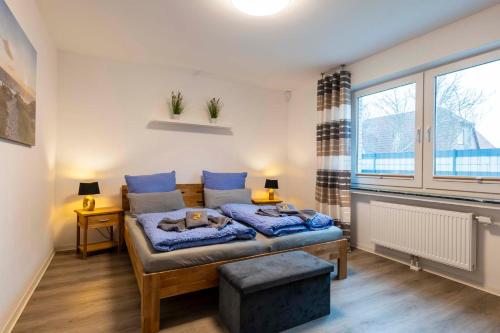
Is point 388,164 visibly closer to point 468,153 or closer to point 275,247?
point 468,153

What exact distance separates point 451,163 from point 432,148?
23 centimetres

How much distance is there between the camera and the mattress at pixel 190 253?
1795 mm

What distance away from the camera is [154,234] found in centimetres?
206

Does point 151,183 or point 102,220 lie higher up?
point 151,183

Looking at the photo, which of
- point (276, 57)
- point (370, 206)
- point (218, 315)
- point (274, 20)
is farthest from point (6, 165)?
point (370, 206)

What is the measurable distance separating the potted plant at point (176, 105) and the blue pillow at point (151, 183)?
0.87m

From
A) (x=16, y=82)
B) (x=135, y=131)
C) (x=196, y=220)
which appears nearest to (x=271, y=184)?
(x=196, y=220)

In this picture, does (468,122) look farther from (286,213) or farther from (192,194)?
(192,194)

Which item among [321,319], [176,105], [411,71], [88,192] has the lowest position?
[321,319]

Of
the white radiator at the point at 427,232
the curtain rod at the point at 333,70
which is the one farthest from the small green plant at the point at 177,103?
the white radiator at the point at 427,232

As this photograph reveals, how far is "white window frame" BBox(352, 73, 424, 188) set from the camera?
2877 millimetres

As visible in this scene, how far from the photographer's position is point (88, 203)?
3.12 meters

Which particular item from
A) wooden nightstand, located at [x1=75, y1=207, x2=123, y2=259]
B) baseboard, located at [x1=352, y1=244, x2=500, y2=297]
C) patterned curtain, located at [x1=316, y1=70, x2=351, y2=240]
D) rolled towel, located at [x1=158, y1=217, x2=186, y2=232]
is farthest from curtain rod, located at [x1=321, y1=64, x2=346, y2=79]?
wooden nightstand, located at [x1=75, y1=207, x2=123, y2=259]

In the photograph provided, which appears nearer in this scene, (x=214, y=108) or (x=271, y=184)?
(x=214, y=108)
